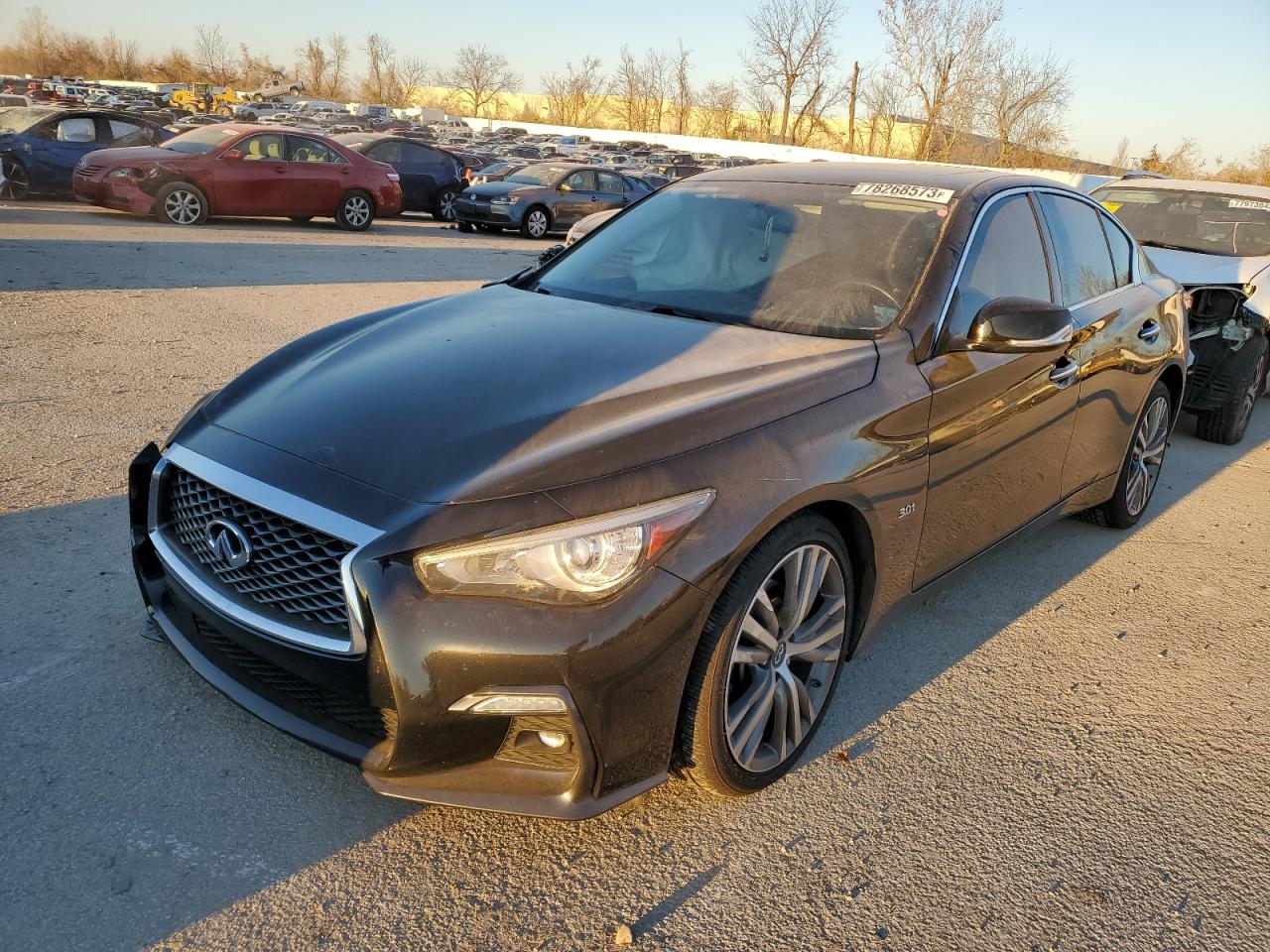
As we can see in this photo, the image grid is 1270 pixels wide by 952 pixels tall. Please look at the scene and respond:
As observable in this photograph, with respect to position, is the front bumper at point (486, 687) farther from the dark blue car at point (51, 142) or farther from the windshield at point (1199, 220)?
the dark blue car at point (51, 142)

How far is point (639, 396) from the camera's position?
2.70 metres

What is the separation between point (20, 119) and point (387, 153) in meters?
6.05

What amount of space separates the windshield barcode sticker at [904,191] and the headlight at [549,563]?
2064 mm

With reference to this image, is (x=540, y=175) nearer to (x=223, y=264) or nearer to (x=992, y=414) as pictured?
(x=223, y=264)

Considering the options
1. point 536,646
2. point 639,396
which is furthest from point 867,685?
point 536,646

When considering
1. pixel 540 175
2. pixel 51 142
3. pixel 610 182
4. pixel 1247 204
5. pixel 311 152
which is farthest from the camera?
pixel 610 182

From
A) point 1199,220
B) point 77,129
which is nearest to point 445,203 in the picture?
point 77,129

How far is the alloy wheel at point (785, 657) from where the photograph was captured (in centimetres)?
264

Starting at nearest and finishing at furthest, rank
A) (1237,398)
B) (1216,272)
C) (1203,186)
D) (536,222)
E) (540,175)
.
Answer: (1237,398) < (1216,272) < (1203,186) < (536,222) < (540,175)

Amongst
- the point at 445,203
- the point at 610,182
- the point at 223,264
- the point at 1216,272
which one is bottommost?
the point at 223,264

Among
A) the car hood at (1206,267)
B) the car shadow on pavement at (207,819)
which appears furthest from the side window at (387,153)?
the car shadow on pavement at (207,819)

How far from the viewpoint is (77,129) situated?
53.1ft

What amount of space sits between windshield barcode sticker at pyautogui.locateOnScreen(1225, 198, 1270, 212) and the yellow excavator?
154ft

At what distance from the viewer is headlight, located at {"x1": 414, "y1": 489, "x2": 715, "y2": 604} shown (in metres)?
2.19
